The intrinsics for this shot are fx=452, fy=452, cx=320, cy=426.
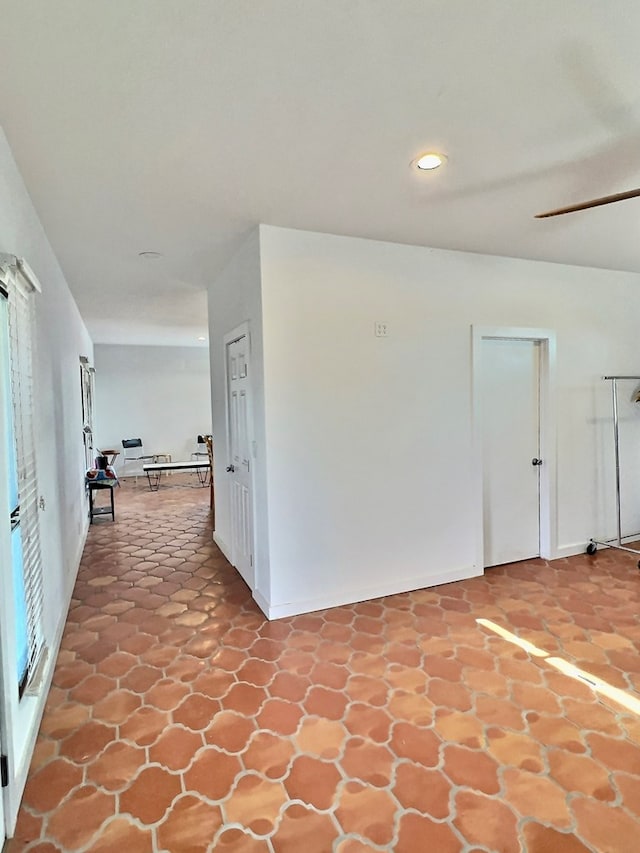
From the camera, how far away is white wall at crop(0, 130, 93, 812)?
2.02 metres

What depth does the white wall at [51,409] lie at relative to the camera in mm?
2023

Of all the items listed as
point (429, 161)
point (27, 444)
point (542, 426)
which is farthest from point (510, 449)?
point (27, 444)

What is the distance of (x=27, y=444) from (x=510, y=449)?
3.55 meters

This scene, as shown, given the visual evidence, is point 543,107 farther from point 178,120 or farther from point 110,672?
point 110,672

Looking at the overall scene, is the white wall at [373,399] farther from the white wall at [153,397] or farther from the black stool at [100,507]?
the white wall at [153,397]

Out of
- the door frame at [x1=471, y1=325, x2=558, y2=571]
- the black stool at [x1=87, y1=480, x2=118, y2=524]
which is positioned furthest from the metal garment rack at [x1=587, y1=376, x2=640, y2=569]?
the black stool at [x1=87, y1=480, x2=118, y2=524]

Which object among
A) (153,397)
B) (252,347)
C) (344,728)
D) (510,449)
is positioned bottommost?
(344,728)

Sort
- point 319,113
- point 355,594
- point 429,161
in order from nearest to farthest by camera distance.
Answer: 1. point 319,113
2. point 429,161
3. point 355,594

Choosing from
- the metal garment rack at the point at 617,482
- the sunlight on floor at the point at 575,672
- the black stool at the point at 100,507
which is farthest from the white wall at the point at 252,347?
the metal garment rack at the point at 617,482

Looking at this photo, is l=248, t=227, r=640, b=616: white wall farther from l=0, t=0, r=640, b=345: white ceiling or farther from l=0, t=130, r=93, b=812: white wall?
l=0, t=130, r=93, b=812: white wall

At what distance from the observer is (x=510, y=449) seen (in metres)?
3.96

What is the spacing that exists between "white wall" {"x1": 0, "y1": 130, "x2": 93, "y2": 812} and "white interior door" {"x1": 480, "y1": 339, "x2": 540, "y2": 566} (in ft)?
10.5

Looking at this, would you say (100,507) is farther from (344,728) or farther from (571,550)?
(571,550)

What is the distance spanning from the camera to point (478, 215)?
2805 mm
